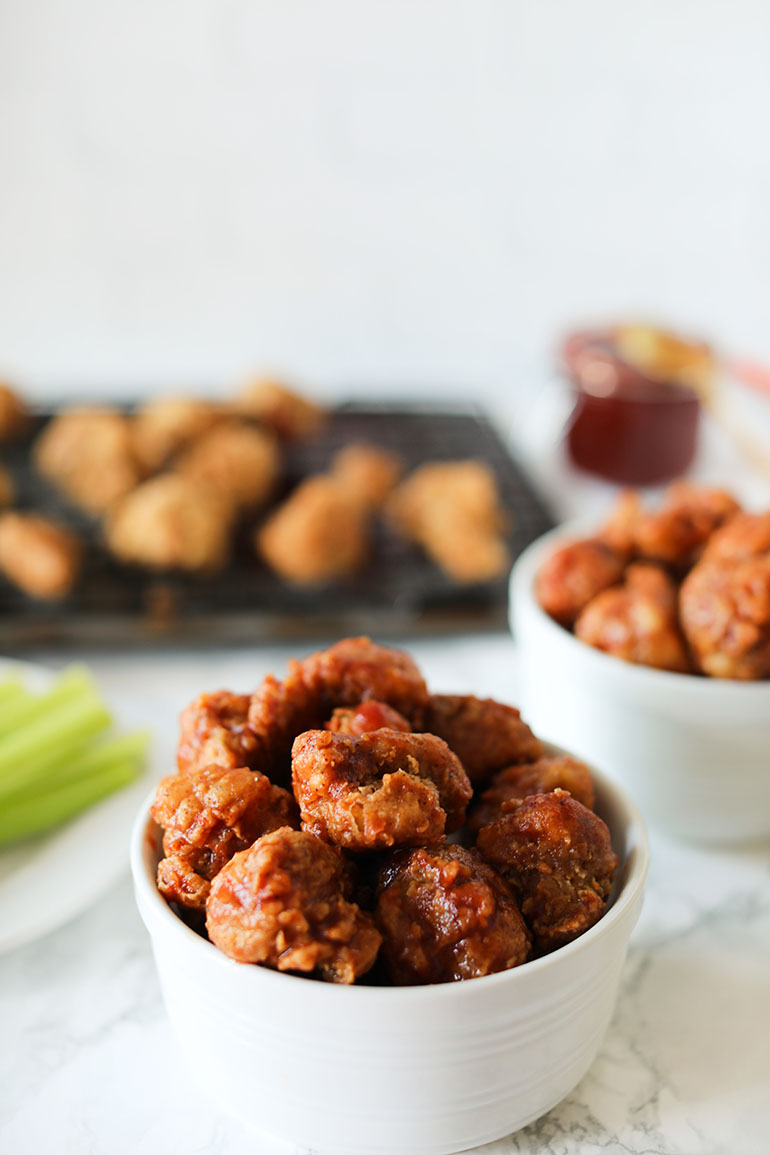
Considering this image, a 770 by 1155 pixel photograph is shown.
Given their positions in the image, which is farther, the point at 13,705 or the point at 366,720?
the point at 13,705

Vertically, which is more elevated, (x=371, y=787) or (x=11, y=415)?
(x=371, y=787)

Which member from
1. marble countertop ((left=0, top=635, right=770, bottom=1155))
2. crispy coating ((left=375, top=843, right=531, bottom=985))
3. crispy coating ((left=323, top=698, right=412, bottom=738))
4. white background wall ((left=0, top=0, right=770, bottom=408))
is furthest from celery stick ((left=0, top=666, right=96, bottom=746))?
white background wall ((left=0, top=0, right=770, bottom=408))

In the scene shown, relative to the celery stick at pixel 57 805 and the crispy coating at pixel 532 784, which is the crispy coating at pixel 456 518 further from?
the crispy coating at pixel 532 784

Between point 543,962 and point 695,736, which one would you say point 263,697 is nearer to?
point 543,962

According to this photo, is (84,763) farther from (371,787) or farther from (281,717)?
(371,787)

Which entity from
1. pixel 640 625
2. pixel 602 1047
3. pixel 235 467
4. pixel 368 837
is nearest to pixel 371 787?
pixel 368 837

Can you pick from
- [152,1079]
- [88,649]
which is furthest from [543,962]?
[88,649]

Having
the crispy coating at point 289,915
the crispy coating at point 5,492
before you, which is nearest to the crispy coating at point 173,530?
the crispy coating at point 5,492
